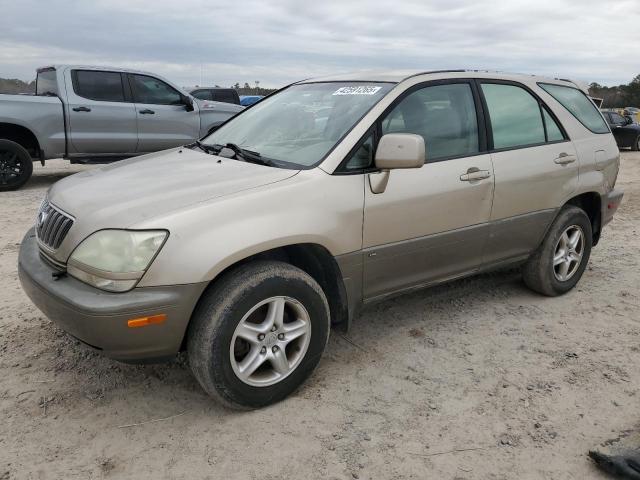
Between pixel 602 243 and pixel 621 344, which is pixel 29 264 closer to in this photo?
pixel 621 344

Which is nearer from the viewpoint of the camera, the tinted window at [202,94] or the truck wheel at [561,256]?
the truck wheel at [561,256]

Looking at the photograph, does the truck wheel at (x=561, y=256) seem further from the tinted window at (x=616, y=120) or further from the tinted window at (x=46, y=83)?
the tinted window at (x=616, y=120)

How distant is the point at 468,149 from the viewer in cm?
355

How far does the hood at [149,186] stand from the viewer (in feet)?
8.34

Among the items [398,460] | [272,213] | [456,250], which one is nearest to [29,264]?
[272,213]

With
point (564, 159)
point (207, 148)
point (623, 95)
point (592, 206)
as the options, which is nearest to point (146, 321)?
point (207, 148)

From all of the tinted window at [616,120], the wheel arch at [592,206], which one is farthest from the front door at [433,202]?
the tinted window at [616,120]

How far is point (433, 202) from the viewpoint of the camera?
3283 mm

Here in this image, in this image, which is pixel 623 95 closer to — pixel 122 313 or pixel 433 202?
pixel 433 202

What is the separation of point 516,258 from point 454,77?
1.39 meters

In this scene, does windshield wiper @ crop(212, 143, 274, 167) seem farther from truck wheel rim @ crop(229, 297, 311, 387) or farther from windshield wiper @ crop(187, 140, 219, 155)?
truck wheel rim @ crop(229, 297, 311, 387)

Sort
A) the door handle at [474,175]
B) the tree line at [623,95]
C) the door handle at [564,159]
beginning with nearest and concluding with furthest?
the door handle at [474,175]
the door handle at [564,159]
the tree line at [623,95]

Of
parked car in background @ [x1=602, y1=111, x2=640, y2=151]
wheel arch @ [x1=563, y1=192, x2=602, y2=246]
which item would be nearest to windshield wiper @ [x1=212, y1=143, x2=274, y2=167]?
wheel arch @ [x1=563, y1=192, x2=602, y2=246]

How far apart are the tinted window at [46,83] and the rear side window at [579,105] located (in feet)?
24.3
